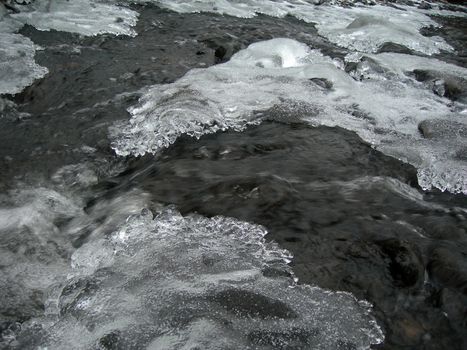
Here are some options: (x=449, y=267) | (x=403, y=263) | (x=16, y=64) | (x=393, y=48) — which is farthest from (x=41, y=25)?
(x=449, y=267)

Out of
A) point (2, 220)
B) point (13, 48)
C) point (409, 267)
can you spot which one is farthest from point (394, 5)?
point (2, 220)

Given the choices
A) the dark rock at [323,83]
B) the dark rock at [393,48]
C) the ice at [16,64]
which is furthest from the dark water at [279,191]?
the dark rock at [393,48]

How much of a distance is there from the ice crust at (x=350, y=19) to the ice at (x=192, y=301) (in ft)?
16.9

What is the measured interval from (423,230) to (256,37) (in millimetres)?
4703

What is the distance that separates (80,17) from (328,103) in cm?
445

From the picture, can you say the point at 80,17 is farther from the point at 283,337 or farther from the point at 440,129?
the point at 283,337

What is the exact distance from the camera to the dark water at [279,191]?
7.51 ft

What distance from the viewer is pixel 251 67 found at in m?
5.43

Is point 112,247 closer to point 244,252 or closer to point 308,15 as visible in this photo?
point 244,252

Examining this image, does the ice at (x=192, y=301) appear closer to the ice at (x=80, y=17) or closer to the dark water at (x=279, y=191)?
the dark water at (x=279, y=191)

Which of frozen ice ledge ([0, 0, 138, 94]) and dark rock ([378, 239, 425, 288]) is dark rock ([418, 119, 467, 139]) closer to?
dark rock ([378, 239, 425, 288])

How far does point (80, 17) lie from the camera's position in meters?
6.74

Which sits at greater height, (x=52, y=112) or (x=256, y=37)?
(x=256, y=37)

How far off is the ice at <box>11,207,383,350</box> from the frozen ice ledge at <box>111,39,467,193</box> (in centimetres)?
142
